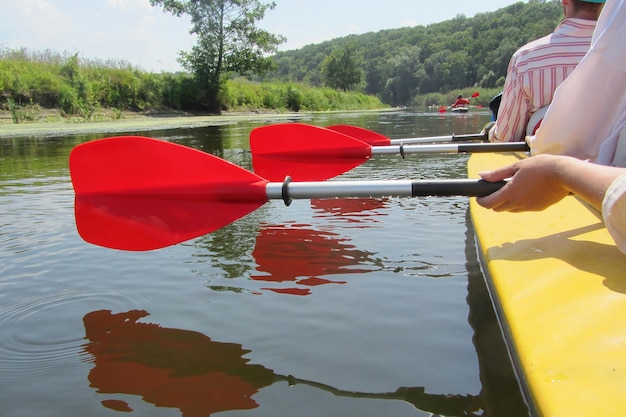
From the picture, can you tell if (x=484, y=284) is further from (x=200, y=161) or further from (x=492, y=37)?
(x=492, y=37)

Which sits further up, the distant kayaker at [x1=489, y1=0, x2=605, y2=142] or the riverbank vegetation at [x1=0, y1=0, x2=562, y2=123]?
the riverbank vegetation at [x1=0, y1=0, x2=562, y2=123]

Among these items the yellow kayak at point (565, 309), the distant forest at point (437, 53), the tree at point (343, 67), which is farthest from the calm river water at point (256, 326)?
the tree at point (343, 67)

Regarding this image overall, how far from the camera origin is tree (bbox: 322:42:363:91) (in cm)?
5839

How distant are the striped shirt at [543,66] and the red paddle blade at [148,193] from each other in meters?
1.78

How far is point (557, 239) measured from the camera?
4.86 feet

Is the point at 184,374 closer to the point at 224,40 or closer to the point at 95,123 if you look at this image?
the point at 95,123

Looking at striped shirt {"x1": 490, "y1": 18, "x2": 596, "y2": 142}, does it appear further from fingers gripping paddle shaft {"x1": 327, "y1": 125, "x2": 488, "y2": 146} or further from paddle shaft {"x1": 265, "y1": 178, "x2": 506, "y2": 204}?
fingers gripping paddle shaft {"x1": 327, "y1": 125, "x2": 488, "y2": 146}

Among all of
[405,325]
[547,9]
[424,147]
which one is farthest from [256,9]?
[547,9]

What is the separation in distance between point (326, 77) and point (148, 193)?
59571 millimetres

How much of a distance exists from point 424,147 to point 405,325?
84.8 inches

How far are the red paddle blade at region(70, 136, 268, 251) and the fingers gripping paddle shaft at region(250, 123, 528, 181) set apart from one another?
4.05ft

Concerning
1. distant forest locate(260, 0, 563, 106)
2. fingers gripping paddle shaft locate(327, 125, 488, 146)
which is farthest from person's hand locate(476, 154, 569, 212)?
distant forest locate(260, 0, 563, 106)

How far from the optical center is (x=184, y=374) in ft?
5.32

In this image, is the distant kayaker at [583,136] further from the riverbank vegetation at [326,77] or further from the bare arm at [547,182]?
the riverbank vegetation at [326,77]
